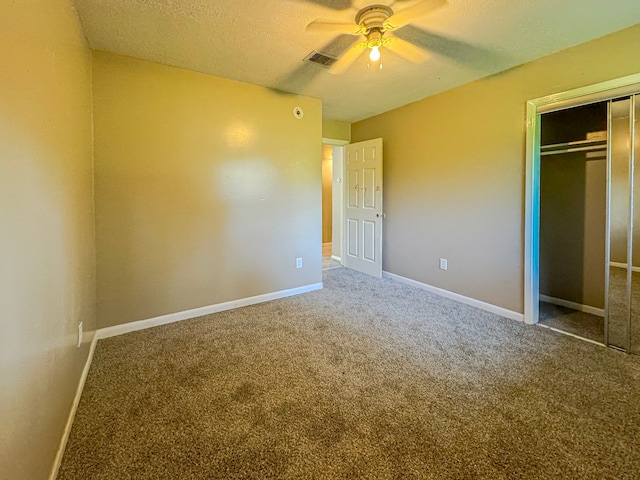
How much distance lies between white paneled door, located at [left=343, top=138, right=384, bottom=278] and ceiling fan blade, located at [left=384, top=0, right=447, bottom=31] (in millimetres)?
2589

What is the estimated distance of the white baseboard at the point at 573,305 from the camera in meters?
3.09

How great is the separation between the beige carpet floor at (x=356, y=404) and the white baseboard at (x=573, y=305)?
831 millimetres

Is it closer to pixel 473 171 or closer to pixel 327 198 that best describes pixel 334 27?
pixel 473 171

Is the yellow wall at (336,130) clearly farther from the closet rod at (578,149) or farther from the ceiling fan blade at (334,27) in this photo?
the ceiling fan blade at (334,27)

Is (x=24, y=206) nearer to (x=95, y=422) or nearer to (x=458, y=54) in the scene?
(x=95, y=422)

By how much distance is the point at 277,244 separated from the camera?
12.1 feet

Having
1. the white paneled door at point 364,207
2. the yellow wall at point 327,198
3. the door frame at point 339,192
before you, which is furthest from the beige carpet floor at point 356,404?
the yellow wall at point 327,198

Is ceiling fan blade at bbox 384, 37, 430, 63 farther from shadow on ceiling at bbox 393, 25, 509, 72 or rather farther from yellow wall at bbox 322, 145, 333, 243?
yellow wall at bbox 322, 145, 333, 243

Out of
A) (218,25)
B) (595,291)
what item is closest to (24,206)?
(218,25)

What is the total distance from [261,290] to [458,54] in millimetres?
2999

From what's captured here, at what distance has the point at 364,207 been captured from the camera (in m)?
4.76

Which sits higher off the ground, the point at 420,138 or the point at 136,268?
the point at 420,138

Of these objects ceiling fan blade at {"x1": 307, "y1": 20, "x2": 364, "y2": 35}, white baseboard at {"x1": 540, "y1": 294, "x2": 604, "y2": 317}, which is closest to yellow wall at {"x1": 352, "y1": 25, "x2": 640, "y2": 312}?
white baseboard at {"x1": 540, "y1": 294, "x2": 604, "y2": 317}

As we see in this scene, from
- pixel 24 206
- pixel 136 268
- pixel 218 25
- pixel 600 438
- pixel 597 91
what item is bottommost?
pixel 600 438
